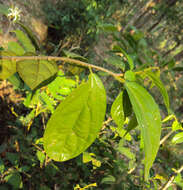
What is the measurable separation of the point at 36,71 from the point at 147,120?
228 mm

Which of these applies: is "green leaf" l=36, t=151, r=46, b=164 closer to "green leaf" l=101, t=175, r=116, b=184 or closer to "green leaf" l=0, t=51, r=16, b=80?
"green leaf" l=101, t=175, r=116, b=184

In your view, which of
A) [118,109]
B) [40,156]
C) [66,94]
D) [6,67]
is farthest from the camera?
[40,156]

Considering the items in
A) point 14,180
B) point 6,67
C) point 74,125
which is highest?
point 6,67

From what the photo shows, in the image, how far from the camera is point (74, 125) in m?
0.30

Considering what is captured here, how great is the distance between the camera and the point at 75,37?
3656 mm

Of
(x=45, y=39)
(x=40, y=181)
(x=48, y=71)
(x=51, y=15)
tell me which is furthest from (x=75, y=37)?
(x=48, y=71)

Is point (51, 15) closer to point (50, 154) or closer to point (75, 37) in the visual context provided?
point (75, 37)

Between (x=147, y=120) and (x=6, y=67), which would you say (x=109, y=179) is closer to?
(x=147, y=120)

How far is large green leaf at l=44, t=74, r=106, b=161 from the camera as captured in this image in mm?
285

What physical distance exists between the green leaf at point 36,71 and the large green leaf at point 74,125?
6 cm

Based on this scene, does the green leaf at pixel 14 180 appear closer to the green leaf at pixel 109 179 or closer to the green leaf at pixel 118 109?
the green leaf at pixel 109 179

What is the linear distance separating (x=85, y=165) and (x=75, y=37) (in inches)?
128

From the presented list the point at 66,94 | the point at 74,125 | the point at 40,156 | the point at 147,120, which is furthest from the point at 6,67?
the point at 40,156

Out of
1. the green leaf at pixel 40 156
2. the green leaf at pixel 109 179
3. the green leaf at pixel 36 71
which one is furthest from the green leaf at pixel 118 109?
the green leaf at pixel 40 156
